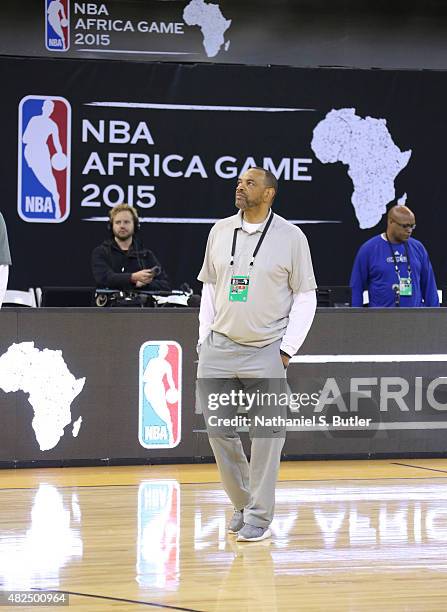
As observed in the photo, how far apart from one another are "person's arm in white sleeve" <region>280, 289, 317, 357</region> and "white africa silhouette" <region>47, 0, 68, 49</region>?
20.5 feet

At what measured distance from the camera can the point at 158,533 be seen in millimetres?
6637

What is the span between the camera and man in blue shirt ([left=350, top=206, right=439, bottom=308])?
9.67m

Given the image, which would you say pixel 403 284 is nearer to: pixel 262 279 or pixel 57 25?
pixel 262 279

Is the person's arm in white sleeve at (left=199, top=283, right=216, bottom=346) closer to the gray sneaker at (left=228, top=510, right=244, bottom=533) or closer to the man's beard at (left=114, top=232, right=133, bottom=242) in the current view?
the gray sneaker at (left=228, top=510, right=244, bottom=533)

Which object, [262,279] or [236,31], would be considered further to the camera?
[236,31]

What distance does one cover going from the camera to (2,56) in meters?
11.8

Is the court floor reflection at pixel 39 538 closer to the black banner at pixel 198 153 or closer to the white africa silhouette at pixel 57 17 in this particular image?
the black banner at pixel 198 153

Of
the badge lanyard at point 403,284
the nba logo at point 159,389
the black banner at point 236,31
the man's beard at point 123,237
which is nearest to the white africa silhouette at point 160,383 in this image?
the nba logo at point 159,389

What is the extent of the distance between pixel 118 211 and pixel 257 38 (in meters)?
3.11

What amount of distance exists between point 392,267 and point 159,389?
2.05 meters

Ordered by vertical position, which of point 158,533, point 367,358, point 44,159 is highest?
point 44,159

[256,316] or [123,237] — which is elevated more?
[123,237]

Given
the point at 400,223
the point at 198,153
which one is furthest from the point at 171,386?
the point at 198,153

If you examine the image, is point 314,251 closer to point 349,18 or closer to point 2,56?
point 349,18
